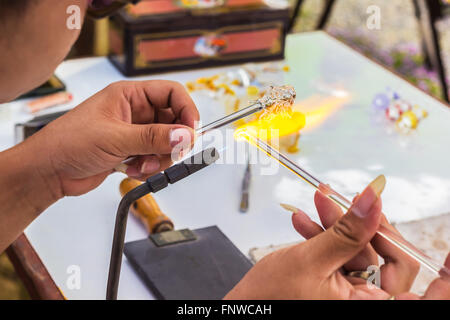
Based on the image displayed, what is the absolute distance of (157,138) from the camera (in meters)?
0.85

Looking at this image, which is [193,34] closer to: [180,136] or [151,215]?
[151,215]

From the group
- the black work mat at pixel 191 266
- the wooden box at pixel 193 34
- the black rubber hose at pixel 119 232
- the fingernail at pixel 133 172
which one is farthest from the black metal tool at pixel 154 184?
the wooden box at pixel 193 34

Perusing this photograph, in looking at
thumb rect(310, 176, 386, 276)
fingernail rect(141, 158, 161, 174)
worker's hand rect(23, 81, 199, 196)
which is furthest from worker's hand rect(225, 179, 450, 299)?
fingernail rect(141, 158, 161, 174)

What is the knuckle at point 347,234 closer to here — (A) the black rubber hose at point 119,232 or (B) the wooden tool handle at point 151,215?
(A) the black rubber hose at point 119,232

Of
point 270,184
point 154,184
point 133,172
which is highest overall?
point 154,184

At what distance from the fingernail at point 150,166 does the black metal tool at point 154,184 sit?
206 mm

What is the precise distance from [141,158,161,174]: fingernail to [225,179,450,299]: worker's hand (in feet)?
1.20

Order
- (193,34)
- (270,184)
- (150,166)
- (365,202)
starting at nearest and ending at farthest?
(365,202), (150,166), (270,184), (193,34)

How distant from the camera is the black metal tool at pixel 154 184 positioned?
760 mm

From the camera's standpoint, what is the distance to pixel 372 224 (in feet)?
2.04

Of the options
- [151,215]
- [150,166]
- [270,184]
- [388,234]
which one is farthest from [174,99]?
[388,234]

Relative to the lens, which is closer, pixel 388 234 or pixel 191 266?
pixel 388 234

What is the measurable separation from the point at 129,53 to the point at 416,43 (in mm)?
2409

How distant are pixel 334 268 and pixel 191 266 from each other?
15.0 inches
